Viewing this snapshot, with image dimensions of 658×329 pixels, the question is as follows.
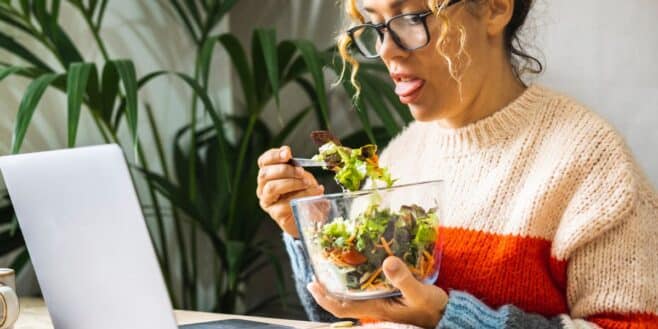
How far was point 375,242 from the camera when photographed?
1.10m

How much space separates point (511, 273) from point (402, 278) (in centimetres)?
24

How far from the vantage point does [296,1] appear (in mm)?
2500

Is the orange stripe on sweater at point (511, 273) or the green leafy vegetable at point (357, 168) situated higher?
the green leafy vegetable at point (357, 168)

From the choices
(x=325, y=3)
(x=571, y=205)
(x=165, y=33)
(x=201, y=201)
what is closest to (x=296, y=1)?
(x=325, y=3)

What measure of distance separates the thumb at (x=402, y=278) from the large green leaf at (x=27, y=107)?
93cm

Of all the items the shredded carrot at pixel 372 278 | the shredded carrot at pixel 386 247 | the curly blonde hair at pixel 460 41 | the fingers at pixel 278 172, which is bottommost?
the shredded carrot at pixel 372 278

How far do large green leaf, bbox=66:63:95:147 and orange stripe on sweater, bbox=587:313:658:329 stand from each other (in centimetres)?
103

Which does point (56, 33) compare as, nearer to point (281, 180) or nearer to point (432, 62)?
point (281, 180)

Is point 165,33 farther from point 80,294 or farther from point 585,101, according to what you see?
point 80,294

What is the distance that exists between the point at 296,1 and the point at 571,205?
139cm

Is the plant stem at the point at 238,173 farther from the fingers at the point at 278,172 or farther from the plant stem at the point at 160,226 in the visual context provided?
the fingers at the point at 278,172

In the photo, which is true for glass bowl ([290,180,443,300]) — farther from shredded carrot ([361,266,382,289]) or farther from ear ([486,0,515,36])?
ear ([486,0,515,36])

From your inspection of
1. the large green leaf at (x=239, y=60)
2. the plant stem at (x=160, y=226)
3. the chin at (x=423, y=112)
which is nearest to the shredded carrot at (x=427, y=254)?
the chin at (x=423, y=112)

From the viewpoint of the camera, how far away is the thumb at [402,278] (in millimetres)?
1082
